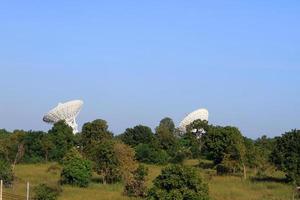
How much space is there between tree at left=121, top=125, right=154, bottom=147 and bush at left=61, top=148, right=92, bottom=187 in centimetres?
2617

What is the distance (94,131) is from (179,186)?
31.6 m

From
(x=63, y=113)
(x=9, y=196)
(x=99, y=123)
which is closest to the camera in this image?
(x=9, y=196)

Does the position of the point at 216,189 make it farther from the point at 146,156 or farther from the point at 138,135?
the point at 138,135

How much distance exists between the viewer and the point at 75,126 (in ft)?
246

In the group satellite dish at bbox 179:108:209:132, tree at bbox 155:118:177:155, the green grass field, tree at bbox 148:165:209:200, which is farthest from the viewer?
satellite dish at bbox 179:108:209:132

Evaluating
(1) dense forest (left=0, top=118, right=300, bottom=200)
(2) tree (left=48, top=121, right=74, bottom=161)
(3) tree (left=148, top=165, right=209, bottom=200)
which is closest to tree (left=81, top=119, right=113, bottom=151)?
(1) dense forest (left=0, top=118, right=300, bottom=200)

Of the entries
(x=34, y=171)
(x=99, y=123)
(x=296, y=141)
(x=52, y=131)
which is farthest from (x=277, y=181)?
(x=52, y=131)

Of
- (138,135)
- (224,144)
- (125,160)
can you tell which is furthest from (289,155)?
(138,135)

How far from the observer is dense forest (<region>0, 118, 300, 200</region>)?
2578cm

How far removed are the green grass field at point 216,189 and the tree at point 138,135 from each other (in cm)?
2073

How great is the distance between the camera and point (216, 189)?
109 feet

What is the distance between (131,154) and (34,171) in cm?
882

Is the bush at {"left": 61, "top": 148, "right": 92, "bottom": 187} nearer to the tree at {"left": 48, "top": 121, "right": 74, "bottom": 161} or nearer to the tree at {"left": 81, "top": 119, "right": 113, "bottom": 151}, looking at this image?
the tree at {"left": 48, "top": 121, "right": 74, "bottom": 161}

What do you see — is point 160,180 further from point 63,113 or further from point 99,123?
point 63,113
